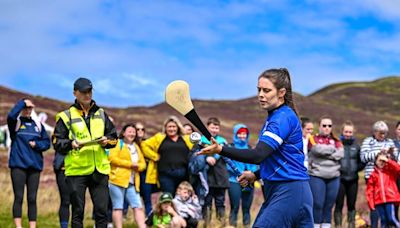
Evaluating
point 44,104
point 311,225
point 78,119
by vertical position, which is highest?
point 44,104

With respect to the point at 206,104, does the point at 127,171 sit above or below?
below

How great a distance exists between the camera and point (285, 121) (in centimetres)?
524

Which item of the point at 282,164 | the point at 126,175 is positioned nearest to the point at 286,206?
the point at 282,164

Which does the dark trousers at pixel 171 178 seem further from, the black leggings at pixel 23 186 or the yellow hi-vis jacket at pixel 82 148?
the yellow hi-vis jacket at pixel 82 148

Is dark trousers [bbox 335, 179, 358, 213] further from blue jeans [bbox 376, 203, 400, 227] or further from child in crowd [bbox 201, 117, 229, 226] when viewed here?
child in crowd [bbox 201, 117, 229, 226]

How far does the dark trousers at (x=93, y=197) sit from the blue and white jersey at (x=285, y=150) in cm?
300

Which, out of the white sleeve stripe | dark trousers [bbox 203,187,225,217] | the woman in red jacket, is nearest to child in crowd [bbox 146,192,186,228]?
dark trousers [bbox 203,187,225,217]

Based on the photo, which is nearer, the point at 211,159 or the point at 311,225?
the point at 311,225

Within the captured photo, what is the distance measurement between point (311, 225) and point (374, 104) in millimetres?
71793

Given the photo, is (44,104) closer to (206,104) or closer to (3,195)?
(206,104)

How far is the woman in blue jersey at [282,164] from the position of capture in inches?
205

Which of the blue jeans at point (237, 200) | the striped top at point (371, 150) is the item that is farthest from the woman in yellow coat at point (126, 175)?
the striped top at point (371, 150)

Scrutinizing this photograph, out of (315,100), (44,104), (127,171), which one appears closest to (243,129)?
(127,171)

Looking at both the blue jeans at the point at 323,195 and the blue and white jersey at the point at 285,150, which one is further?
the blue jeans at the point at 323,195
